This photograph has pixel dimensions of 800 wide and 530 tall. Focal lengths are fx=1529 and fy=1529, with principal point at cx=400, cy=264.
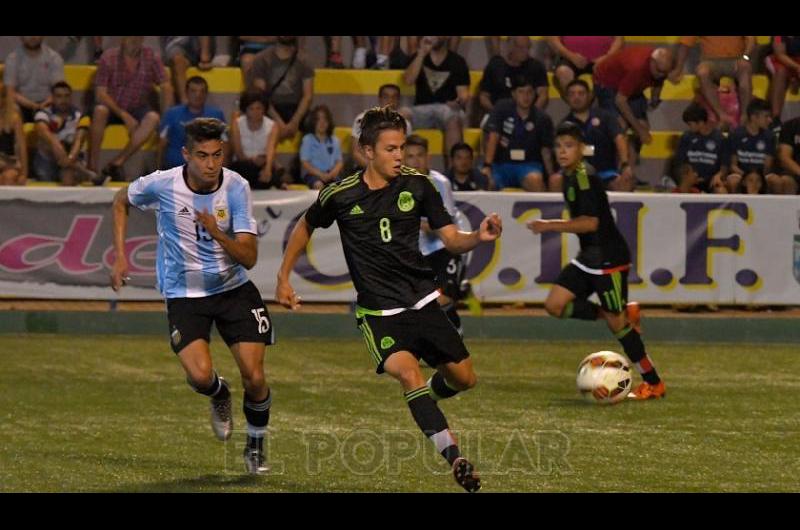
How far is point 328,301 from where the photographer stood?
16688mm

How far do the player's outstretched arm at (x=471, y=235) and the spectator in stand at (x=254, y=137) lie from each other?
929cm

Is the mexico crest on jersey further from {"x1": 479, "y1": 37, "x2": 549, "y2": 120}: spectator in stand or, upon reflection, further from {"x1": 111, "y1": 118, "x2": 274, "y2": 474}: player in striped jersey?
{"x1": 479, "y1": 37, "x2": 549, "y2": 120}: spectator in stand

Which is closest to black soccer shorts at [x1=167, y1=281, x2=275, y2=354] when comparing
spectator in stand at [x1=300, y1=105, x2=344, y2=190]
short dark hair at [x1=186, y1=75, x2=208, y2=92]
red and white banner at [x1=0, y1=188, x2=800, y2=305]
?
red and white banner at [x1=0, y1=188, x2=800, y2=305]

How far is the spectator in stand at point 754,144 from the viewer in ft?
60.3

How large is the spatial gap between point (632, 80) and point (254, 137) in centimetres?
488

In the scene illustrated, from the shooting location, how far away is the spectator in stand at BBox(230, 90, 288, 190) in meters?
17.8

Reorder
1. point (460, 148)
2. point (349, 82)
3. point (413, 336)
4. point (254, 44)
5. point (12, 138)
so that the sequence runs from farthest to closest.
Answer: point (349, 82) → point (254, 44) → point (12, 138) → point (460, 148) → point (413, 336)

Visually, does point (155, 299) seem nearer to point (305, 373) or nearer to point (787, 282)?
point (305, 373)

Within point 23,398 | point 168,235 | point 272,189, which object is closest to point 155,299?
point 272,189

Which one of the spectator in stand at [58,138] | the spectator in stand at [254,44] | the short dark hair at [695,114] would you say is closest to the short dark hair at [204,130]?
the spectator in stand at [58,138]

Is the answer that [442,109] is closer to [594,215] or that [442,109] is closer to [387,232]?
[594,215]

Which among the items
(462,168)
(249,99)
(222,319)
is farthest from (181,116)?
(222,319)

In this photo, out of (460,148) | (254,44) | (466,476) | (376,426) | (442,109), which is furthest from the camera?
(254,44)

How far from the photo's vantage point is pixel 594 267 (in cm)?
1280
